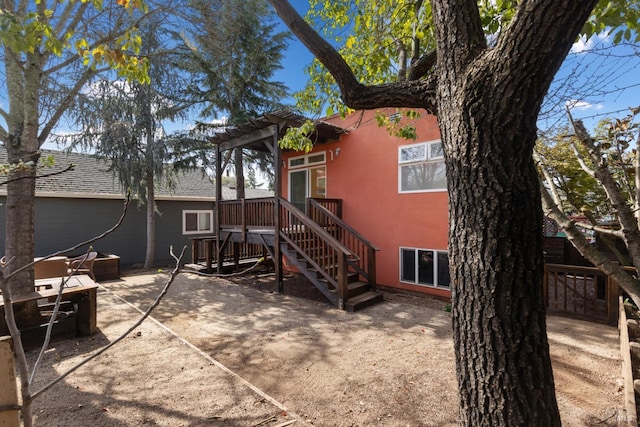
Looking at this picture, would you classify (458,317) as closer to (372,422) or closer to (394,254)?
(372,422)

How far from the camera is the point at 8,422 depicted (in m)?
1.34

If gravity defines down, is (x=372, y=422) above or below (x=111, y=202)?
below

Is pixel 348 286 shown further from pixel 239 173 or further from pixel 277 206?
pixel 239 173

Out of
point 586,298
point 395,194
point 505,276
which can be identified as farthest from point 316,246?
point 505,276

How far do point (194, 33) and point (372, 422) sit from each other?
827cm

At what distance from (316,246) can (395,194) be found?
2.30 m

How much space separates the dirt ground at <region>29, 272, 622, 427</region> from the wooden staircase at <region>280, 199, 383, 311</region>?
0.43 meters

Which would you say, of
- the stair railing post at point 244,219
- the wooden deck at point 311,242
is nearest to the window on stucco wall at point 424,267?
the wooden deck at point 311,242

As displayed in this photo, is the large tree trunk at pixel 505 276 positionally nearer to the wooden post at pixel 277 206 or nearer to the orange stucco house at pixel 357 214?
the orange stucco house at pixel 357 214

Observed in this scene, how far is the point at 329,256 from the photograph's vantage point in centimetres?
659

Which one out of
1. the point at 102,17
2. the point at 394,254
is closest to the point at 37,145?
the point at 102,17

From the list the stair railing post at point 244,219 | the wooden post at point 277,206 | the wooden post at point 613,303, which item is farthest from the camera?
the stair railing post at point 244,219

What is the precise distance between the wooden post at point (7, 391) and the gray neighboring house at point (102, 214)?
1079 centimetres

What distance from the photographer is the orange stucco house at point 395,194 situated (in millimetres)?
6672
